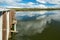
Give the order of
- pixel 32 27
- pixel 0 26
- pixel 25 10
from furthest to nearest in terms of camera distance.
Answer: pixel 25 10
pixel 32 27
pixel 0 26

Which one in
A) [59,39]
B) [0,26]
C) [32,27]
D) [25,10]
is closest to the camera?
[0,26]

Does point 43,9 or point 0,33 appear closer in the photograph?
point 0,33

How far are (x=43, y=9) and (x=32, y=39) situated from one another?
10569 millimetres

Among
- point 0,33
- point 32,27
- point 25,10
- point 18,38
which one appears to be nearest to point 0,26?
point 0,33

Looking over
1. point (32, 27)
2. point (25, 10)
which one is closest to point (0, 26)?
A: point (32, 27)

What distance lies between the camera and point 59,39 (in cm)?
713

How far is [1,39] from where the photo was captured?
9.45 ft

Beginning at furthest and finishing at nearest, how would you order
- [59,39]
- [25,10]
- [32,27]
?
[25,10], [32,27], [59,39]

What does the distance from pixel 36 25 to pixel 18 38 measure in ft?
13.2

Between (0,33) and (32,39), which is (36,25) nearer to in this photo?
(32,39)

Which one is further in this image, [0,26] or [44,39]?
[44,39]

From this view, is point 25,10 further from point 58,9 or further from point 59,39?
point 59,39

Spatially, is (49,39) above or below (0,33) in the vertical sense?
below

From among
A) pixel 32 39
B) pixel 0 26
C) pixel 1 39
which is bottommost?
pixel 32 39
